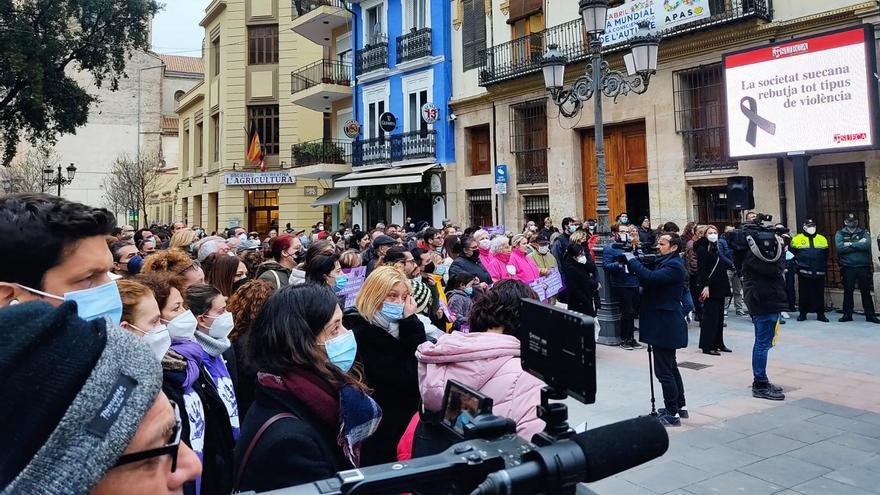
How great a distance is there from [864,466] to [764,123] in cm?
1023

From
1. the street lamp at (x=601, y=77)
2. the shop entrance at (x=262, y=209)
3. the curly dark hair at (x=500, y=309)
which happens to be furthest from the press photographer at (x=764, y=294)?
the shop entrance at (x=262, y=209)

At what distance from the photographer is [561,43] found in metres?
17.8

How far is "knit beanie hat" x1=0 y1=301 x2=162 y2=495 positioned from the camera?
0.90m

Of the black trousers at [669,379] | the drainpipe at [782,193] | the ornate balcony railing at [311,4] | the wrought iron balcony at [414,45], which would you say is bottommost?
the black trousers at [669,379]

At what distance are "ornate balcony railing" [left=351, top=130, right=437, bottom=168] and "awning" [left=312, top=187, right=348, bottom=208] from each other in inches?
60.1

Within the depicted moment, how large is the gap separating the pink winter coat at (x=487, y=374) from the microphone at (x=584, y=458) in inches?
45.8

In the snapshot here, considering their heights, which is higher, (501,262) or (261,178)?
(261,178)

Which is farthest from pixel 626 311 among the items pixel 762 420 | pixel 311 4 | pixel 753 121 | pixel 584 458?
pixel 311 4

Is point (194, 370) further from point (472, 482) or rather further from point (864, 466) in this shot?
point (864, 466)

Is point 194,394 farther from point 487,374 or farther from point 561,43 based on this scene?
point 561,43

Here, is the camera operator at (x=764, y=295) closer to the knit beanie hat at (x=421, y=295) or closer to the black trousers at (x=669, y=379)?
the black trousers at (x=669, y=379)

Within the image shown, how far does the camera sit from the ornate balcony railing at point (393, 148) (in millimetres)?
22469

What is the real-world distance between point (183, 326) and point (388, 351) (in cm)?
125

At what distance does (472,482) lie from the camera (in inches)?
49.5
